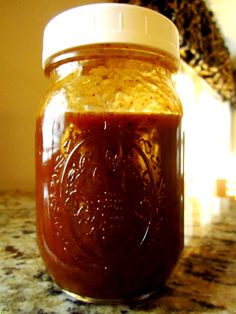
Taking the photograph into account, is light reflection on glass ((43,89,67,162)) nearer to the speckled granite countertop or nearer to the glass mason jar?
the glass mason jar

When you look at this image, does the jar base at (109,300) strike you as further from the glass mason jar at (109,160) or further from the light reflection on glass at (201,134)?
the light reflection on glass at (201,134)

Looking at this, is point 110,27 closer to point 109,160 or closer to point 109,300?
point 109,160

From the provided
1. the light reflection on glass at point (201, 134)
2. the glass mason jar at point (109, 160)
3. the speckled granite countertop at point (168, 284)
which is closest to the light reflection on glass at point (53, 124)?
the glass mason jar at point (109, 160)

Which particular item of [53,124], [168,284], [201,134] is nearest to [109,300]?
[168,284]

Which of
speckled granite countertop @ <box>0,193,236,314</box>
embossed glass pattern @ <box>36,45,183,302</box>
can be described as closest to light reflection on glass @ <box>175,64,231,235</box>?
speckled granite countertop @ <box>0,193,236,314</box>

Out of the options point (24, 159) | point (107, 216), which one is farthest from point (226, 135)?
point (107, 216)

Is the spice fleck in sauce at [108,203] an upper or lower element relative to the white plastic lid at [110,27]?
lower
